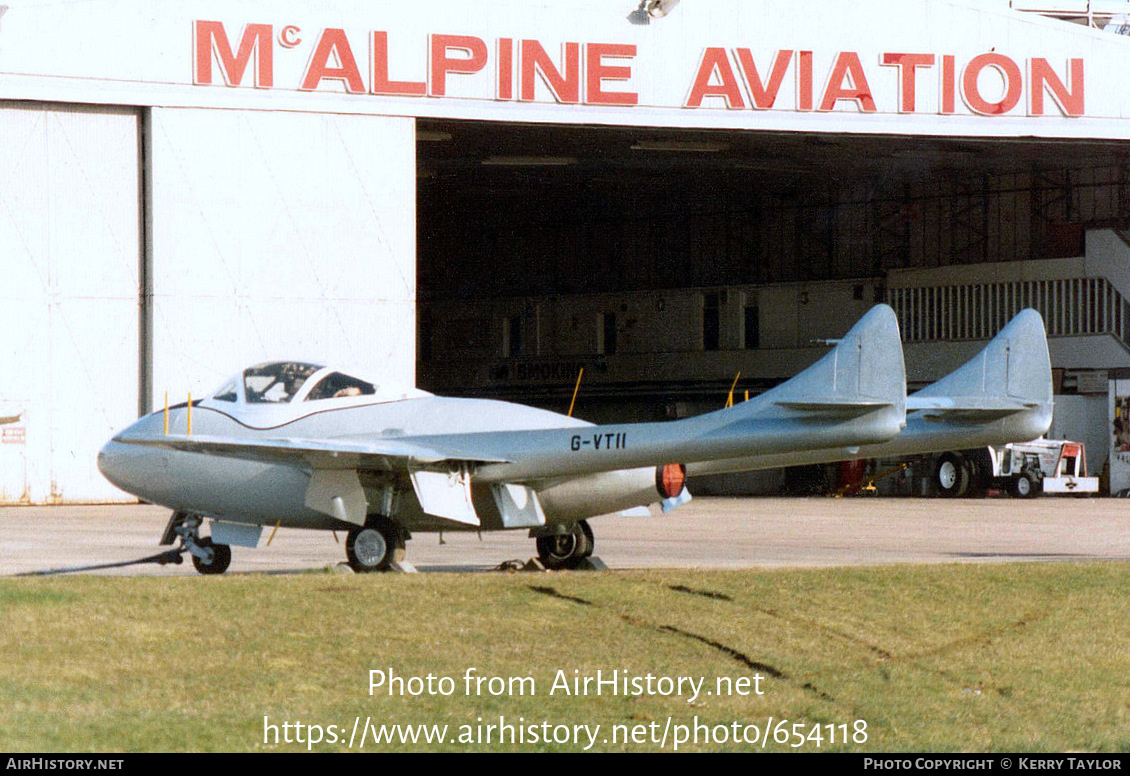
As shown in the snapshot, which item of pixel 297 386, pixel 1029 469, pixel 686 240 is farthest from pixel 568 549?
pixel 686 240

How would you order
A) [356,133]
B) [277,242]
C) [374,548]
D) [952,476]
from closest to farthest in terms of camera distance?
[374,548]
[277,242]
[356,133]
[952,476]

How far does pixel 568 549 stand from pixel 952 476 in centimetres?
3011

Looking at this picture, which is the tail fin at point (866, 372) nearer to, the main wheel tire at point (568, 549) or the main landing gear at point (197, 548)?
the main wheel tire at point (568, 549)

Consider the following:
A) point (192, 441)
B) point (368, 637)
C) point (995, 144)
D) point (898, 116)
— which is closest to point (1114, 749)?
point (368, 637)

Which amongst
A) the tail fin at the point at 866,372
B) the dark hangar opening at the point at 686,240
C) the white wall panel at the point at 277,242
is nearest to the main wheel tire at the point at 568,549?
the tail fin at the point at 866,372

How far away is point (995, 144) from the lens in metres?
44.1

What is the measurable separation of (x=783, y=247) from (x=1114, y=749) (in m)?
53.3

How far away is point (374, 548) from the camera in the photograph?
1702 centimetres

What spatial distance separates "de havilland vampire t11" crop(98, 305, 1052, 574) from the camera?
1619 cm

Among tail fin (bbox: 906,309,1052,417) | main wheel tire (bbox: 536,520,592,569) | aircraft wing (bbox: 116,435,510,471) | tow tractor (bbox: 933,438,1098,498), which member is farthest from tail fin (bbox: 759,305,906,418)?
tow tractor (bbox: 933,438,1098,498)

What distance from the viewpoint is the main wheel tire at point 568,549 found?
1817cm

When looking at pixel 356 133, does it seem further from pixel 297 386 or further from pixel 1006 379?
pixel 1006 379

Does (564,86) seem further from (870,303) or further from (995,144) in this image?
(870,303)

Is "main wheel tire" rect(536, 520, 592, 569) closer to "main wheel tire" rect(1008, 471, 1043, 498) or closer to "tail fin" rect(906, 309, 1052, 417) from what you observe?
"tail fin" rect(906, 309, 1052, 417)
